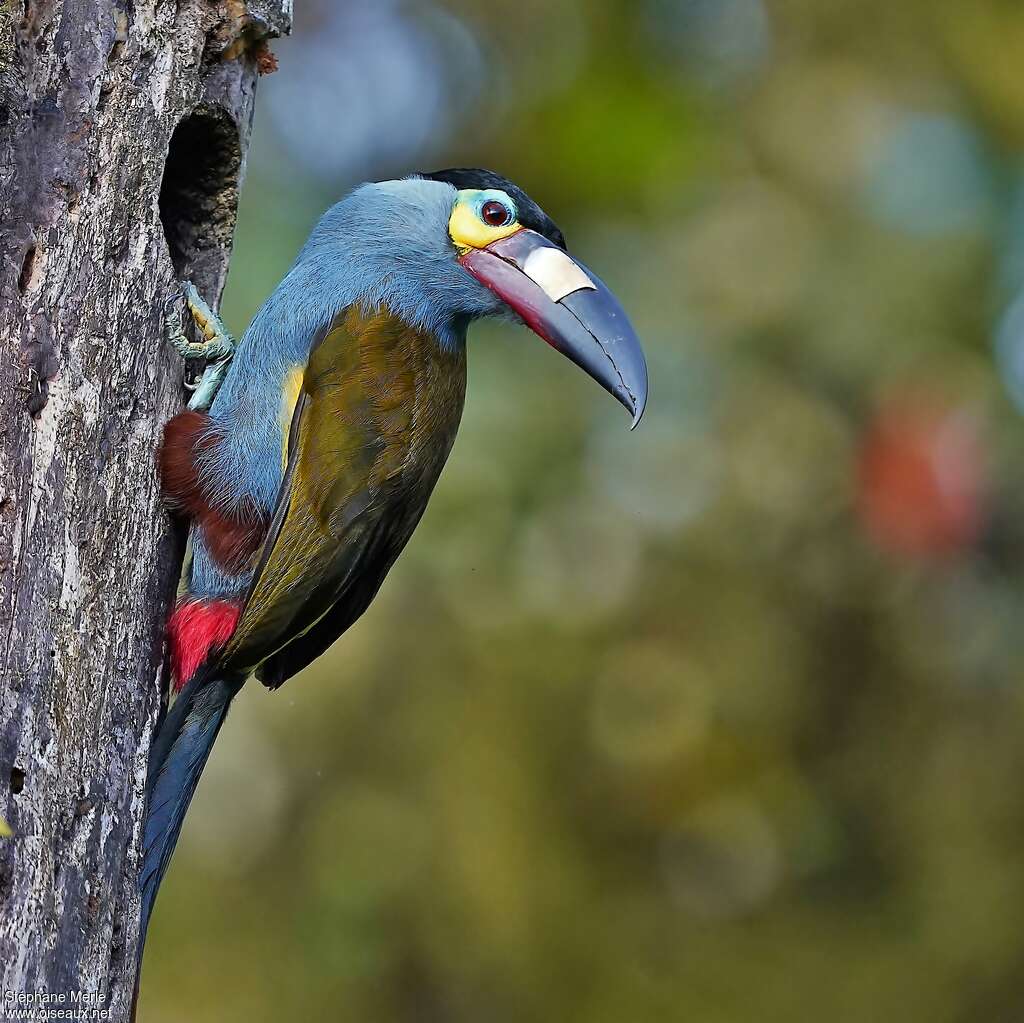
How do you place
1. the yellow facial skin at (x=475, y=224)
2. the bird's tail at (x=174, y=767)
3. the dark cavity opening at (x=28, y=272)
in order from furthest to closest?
the yellow facial skin at (x=475, y=224) < the bird's tail at (x=174, y=767) < the dark cavity opening at (x=28, y=272)

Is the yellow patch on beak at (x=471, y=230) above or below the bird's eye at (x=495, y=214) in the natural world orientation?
below

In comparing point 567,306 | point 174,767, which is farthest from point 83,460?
point 567,306

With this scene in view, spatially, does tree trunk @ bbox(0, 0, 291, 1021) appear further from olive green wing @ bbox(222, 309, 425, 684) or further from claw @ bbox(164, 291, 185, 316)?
olive green wing @ bbox(222, 309, 425, 684)

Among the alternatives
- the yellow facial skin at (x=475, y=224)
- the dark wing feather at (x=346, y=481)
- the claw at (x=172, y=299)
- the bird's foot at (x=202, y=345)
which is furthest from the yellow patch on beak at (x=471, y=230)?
the claw at (x=172, y=299)

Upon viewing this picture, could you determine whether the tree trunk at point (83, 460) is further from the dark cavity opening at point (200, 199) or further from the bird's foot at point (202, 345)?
the dark cavity opening at point (200, 199)

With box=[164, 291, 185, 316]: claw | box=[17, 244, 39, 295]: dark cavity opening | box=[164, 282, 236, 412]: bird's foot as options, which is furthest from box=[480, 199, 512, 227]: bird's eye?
box=[17, 244, 39, 295]: dark cavity opening

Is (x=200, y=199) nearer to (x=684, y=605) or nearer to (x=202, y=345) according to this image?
(x=202, y=345)

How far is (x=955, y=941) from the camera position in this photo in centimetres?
509

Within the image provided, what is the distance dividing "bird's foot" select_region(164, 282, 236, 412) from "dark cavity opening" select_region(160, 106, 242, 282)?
0.16 metres

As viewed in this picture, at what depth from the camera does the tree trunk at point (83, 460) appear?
2.13m

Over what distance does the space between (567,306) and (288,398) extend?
0.61 meters

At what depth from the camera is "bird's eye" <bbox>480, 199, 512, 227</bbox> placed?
318 cm

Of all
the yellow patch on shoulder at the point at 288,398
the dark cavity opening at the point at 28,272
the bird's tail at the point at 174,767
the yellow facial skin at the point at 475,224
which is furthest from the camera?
the yellow facial skin at the point at 475,224

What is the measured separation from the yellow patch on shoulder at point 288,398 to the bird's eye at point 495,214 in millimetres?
577
